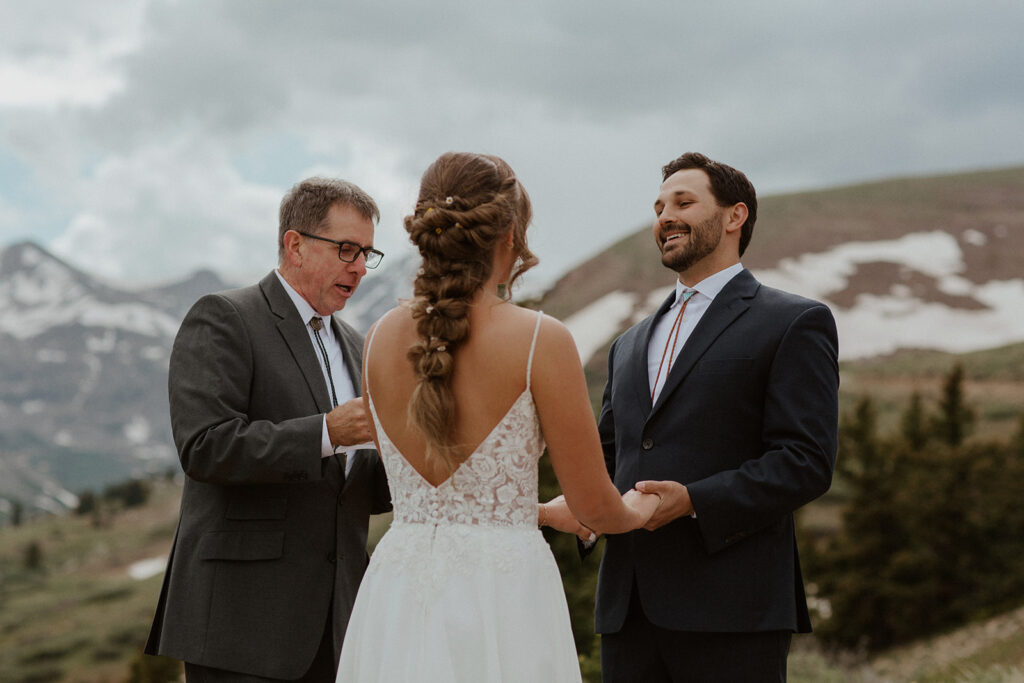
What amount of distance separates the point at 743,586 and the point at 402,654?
4.77 feet

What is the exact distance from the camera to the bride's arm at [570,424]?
319 centimetres

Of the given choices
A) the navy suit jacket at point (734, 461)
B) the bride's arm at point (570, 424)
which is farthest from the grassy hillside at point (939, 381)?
the bride's arm at point (570, 424)

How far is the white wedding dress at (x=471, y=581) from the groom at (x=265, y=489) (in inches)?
26.3

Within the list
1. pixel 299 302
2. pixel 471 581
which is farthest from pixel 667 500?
pixel 299 302

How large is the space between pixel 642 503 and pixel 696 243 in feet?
4.21

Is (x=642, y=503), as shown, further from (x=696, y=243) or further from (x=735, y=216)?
(x=735, y=216)

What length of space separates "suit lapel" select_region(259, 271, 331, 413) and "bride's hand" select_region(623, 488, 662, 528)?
1489 millimetres

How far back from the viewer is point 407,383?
10.9 feet

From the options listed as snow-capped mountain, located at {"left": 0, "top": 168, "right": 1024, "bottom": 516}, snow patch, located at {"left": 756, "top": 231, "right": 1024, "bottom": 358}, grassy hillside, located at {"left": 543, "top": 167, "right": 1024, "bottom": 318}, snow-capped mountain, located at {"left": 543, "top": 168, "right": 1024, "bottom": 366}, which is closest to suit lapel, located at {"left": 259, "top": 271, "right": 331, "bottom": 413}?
snow-capped mountain, located at {"left": 0, "top": 168, "right": 1024, "bottom": 516}

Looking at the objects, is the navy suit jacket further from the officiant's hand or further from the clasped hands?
the officiant's hand

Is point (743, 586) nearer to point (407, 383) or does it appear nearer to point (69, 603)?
point (407, 383)

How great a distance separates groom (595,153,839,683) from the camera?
12.7 ft

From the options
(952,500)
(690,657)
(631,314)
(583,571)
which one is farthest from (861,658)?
(631,314)

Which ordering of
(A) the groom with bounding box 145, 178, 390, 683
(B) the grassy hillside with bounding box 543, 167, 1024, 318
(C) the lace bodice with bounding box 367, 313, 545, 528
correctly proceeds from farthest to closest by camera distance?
(B) the grassy hillside with bounding box 543, 167, 1024, 318, (A) the groom with bounding box 145, 178, 390, 683, (C) the lace bodice with bounding box 367, 313, 545, 528
